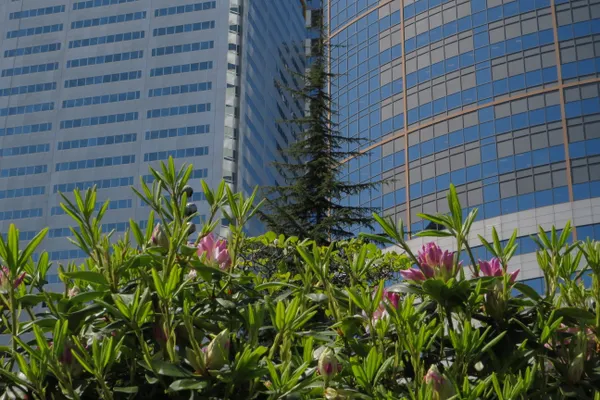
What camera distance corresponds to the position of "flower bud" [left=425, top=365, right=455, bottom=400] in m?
1.93

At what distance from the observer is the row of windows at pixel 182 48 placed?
254 feet

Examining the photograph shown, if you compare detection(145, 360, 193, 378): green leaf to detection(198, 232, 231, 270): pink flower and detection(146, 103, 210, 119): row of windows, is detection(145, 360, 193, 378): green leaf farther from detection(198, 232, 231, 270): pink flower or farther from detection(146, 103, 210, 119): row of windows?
detection(146, 103, 210, 119): row of windows

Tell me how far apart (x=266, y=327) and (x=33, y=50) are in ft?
277

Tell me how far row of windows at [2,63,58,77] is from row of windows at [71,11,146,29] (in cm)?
439

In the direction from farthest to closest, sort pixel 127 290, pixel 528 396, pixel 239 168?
1. pixel 239 168
2. pixel 127 290
3. pixel 528 396

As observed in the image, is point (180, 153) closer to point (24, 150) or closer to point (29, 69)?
point (24, 150)

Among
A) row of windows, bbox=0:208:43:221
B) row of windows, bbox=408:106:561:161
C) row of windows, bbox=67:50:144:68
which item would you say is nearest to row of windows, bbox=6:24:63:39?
row of windows, bbox=67:50:144:68

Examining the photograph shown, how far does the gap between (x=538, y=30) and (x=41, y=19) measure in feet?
180

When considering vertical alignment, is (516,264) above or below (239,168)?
below

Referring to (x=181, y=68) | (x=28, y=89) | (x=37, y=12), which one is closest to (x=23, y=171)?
(x=28, y=89)

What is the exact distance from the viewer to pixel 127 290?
2.34 metres

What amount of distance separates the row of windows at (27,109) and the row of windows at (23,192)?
7.65m

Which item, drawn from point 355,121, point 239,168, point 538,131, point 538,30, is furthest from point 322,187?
point 239,168

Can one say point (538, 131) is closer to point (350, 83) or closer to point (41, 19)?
point (350, 83)
